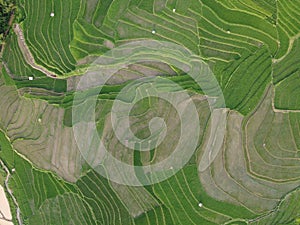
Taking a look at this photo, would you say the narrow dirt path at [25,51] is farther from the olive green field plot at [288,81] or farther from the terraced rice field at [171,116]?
the olive green field plot at [288,81]

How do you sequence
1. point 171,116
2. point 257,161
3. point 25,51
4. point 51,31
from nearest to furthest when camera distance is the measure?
point 257,161, point 171,116, point 51,31, point 25,51

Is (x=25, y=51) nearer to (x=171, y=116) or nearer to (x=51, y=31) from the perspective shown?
(x=51, y=31)

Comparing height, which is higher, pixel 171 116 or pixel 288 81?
pixel 288 81

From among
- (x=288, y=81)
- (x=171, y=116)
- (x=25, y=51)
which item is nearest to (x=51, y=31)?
(x=25, y=51)

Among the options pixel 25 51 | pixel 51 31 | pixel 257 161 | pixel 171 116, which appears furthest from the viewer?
pixel 25 51

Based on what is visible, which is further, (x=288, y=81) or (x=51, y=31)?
(x=51, y=31)

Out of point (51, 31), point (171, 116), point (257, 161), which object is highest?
point (51, 31)

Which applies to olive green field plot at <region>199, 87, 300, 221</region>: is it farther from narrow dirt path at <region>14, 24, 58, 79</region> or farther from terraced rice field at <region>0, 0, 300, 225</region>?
narrow dirt path at <region>14, 24, 58, 79</region>

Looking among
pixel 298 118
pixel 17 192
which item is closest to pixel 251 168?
pixel 298 118

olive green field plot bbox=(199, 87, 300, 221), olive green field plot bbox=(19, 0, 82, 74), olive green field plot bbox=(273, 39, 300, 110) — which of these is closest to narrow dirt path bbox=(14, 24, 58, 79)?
olive green field plot bbox=(19, 0, 82, 74)
